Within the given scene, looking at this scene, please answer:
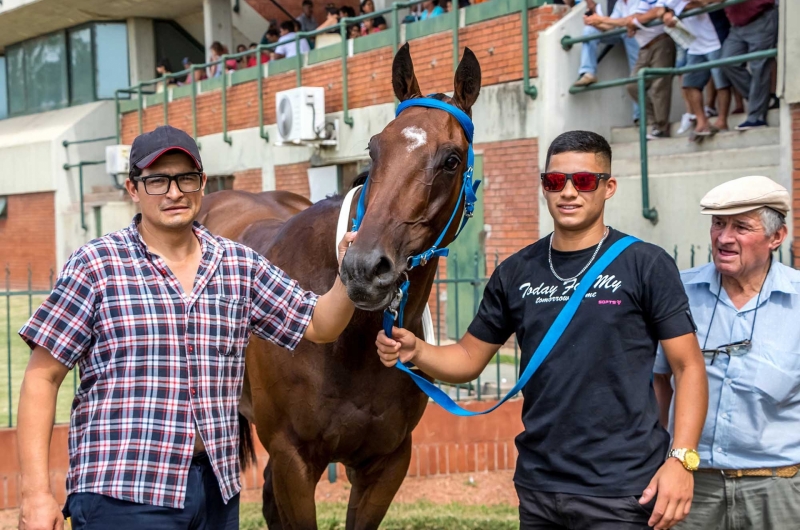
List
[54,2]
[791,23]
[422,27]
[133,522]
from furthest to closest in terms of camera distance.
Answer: [54,2]
[422,27]
[791,23]
[133,522]

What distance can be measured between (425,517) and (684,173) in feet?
16.4

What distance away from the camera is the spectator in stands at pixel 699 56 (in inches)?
344

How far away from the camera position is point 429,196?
3.01 meters

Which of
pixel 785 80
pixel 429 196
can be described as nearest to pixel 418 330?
pixel 429 196

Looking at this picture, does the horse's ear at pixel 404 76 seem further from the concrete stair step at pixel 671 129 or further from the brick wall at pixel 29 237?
the brick wall at pixel 29 237

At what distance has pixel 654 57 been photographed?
9.60 meters

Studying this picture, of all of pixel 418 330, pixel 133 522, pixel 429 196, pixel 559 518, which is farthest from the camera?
pixel 418 330

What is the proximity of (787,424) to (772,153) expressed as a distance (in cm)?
594

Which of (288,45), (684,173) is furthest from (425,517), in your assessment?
(288,45)

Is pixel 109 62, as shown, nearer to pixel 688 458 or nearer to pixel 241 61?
pixel 241 61

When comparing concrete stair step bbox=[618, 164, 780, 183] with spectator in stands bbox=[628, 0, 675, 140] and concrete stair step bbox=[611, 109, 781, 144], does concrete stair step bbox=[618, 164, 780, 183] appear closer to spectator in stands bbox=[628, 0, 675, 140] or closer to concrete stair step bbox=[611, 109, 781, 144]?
concrete stair step bbox=[611, 109, 781, 144]

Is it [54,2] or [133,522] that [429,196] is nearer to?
[133,522]

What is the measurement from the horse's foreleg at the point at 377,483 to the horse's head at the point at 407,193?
3.88ft

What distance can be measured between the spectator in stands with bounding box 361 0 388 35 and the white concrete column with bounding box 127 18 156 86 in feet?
33.0
